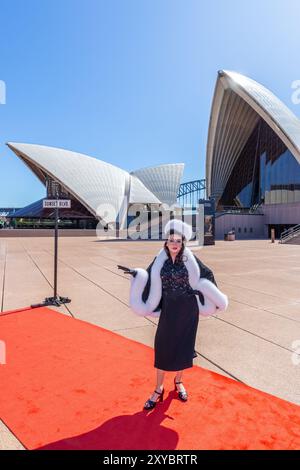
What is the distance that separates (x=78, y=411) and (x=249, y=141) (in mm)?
56574

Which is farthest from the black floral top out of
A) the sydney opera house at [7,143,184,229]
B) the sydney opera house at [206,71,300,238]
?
the sydney opera house at [7,143,184,229]

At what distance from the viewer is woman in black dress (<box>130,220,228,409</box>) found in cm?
289

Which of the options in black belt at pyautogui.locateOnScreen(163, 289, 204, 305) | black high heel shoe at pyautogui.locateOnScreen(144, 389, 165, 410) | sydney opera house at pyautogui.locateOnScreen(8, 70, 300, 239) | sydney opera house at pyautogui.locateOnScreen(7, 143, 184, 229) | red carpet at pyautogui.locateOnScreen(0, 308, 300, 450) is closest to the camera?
red carpet at pyautogui.locateOnScreen(0, 308, 300, 450)

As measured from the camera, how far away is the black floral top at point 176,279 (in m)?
→ 2.93

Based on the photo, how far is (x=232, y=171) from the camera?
5734cm

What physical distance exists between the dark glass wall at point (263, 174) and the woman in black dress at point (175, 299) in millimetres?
43005

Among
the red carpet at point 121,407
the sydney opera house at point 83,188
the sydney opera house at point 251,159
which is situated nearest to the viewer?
the red carpet at point 121,407

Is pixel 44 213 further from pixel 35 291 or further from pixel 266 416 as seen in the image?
pixel 266 416

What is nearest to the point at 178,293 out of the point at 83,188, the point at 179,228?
the point at 179,228

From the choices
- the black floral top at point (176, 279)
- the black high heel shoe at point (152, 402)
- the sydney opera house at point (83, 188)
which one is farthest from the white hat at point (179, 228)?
the sydney opera house at point (83, 188)

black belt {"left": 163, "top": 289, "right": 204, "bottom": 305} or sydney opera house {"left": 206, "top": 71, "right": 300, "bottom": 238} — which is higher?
sydney opera house {"left": 206, "top": 71, "right": 300, "bottom": 238}

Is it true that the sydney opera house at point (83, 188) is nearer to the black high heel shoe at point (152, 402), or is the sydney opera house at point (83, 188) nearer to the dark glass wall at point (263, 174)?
the dark glass wall at point (263, 174)

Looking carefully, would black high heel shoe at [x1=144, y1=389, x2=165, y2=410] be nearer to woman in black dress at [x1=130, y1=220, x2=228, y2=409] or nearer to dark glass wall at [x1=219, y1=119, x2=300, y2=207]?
woman in black dress at [x1=130, y1=220, x2=228, y2=409]
